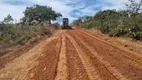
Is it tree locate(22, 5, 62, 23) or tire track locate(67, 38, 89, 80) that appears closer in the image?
tire track locate(67, 38, 89, 80)

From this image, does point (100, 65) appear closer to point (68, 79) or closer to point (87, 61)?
point (87, 61)

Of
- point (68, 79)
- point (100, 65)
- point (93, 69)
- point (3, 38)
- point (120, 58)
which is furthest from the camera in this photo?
point (3, 38)

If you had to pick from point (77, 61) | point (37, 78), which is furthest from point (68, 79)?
point (77, 61)

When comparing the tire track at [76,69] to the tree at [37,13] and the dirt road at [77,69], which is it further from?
the tree at [37,13]

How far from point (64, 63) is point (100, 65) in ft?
5.14

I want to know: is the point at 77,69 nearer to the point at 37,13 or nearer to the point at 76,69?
the point at 76,69

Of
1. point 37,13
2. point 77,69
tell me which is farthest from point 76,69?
point 37,13

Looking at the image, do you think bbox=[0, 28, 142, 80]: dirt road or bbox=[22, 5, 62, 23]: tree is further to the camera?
bbox=[22, 5, 62, 23]: tree

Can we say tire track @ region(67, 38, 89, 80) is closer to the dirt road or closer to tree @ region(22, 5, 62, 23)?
the dirt road

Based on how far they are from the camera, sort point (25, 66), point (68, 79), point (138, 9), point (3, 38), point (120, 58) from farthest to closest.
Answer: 1. point (138, 9)
2. point (3, 38)
3. point (120, 58)
4. point (25, 66)
5. point (68, 79)

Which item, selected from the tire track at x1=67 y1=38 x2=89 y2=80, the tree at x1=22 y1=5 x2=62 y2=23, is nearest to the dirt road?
the tire track at x1=67 y1=38 x2=89 y2=80

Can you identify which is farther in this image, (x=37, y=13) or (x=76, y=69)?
(x=37, y=13)

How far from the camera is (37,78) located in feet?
26.9

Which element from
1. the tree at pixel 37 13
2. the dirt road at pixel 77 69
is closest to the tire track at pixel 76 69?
the dirt road at pixel 77 69
